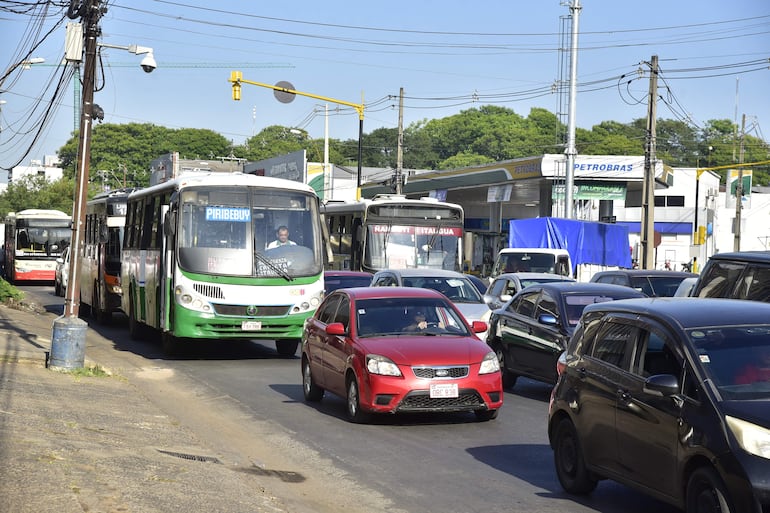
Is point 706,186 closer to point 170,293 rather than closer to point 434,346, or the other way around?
point 170,293

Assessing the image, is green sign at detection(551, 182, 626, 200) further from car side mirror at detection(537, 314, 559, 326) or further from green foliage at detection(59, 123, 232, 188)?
green foliage at detection(59, 123, 232, 188)

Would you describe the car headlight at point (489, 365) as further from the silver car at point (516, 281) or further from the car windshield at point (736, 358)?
the silver car at point (516, 281)

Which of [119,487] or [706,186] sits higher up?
[706,186]

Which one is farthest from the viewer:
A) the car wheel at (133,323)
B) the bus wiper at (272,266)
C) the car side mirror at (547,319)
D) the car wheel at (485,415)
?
the car wheel at (133,323)

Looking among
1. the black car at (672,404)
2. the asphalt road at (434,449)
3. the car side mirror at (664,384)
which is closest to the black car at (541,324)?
the asphalt road at (434,449)

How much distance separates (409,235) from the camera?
32.1 meters

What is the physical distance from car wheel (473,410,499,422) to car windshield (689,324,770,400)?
5.78 meters

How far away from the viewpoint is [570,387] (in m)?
9.30

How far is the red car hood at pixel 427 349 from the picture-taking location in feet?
42.3

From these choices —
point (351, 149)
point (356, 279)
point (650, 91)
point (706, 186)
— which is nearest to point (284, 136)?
point (351, 149)

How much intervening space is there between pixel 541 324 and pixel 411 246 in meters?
16.1

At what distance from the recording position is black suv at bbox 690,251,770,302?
12.5 metres

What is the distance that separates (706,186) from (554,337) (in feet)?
247

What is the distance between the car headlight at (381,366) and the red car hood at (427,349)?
2.3 inches
